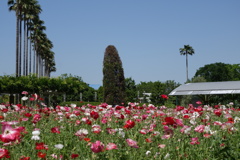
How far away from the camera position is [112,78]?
19.8 meters

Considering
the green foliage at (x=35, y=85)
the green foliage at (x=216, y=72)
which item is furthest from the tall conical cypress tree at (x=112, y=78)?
the green foliage at (x=216, y=72)

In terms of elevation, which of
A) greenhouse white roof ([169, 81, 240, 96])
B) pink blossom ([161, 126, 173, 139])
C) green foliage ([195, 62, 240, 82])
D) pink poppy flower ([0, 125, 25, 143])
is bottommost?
pink blossom ([161, 126, 173, 139])

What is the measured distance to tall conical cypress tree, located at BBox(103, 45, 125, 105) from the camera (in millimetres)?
19531

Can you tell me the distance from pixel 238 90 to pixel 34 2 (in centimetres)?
2988

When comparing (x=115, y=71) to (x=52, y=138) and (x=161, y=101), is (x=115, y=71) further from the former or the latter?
(x=161, y=101)

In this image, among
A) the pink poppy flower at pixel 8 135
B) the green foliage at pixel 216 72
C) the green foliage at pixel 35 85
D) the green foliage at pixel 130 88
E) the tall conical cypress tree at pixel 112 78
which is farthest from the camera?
the green foliage at pixel 216 72

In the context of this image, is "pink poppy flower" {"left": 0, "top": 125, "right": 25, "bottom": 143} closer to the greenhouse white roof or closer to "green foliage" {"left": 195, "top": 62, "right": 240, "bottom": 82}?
the greenhouse white roof

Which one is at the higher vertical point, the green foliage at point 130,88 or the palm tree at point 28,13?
the palm tree at point 28,13

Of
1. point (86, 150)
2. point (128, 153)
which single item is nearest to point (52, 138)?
point (86, 150)

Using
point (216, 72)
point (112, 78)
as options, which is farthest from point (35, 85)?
point (216, 72)

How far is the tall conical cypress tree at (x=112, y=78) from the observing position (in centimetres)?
1953

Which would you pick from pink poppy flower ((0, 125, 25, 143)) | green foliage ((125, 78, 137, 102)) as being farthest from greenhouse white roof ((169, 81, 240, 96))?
pink poppy flower ((0, 125, 25, 143))

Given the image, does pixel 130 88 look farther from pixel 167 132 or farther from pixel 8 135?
pixel 8 135

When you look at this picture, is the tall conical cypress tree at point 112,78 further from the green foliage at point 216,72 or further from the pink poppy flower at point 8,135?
the green foliage at point 216,72
